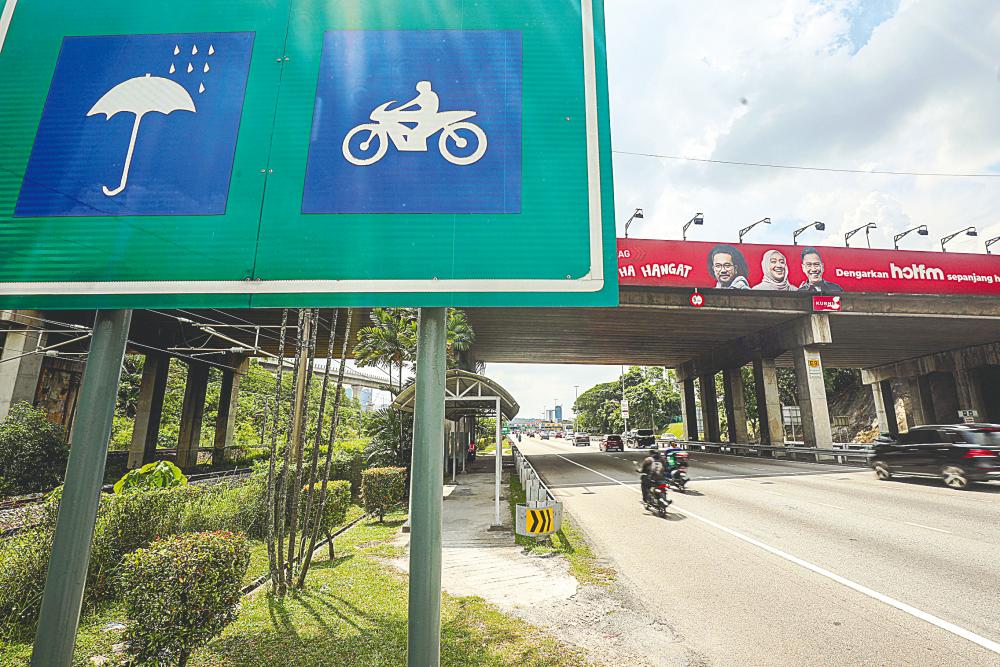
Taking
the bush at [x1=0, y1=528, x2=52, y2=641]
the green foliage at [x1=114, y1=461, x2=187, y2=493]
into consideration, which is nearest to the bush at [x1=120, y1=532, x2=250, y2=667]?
the bush at [x1=0, y1=528, x2=52, y2=641]

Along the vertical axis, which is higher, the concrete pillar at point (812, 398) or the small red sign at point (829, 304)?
the small red sign at point (829, 304)

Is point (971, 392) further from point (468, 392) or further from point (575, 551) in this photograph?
point (575, 551)

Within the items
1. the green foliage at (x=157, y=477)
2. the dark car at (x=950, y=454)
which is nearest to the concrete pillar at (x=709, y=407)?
the dark car at (x=950, y=454)

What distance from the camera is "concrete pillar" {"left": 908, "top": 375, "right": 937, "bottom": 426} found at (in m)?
37.8

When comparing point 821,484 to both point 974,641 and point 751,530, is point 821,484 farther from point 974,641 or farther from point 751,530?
point 974,641

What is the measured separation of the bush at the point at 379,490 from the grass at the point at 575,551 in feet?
13.6

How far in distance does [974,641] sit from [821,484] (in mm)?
13011

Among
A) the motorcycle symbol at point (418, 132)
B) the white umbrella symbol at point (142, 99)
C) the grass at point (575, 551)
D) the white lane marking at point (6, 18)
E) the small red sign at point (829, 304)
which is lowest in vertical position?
the grass at point (575, 551)

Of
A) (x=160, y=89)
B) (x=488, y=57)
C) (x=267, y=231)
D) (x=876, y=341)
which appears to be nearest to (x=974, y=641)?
(x=488, y=57)

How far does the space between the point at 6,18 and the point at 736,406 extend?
133 feet

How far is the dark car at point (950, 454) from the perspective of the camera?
12.3 meters

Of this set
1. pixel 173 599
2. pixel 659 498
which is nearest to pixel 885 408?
pixel 659 498

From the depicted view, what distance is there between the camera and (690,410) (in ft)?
145

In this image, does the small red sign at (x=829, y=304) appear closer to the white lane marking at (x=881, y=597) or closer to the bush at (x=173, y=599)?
the white lane marking at (x=881, y=597)
